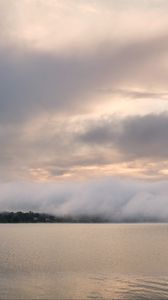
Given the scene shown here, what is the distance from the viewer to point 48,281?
8212 cm

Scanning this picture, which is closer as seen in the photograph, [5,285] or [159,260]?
[5,285]

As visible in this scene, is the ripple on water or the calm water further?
the calm water

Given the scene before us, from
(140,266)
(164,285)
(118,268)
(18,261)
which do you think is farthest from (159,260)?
(164,285)

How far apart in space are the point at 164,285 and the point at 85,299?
1960 centimetres

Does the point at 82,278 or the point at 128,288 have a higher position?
the point at 82,278

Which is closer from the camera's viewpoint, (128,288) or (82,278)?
(128,288)

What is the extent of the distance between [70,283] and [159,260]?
5006 cm

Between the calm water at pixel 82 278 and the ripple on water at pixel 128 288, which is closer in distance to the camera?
the ripple on water at pixel 128 288

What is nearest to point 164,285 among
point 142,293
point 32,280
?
point 142,293

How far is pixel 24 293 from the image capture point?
228ft

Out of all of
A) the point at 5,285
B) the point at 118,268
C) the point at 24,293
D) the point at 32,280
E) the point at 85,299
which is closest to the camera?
the point at 85,299

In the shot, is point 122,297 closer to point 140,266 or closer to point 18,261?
point 140,266

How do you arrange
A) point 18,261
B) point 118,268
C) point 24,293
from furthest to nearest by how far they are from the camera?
point 18,261 < point 118,268 < point 24,293

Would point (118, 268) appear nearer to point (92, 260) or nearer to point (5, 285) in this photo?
point (92, 260)
